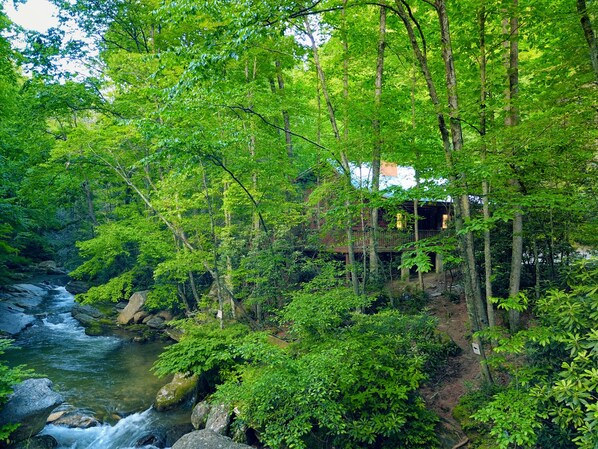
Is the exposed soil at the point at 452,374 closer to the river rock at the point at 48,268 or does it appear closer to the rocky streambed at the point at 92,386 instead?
the rocky streambed at the point at 92,386

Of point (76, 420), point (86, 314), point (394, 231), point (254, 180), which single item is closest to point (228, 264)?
point (254, 180)

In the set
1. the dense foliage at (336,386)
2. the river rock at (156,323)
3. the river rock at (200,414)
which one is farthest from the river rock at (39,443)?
the river rock at (156,323)

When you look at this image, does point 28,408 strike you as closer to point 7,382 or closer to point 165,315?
point 7,382

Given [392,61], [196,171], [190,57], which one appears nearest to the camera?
[190,57]

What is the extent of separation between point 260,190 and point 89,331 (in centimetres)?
1123

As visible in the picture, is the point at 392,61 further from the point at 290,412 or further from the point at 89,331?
the point at 89,331

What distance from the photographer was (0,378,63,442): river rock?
7.56 m

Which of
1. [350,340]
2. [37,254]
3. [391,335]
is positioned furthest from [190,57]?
[37,254]

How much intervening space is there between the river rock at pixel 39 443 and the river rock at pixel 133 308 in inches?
368

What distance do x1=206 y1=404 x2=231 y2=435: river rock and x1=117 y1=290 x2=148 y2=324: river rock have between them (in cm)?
1074

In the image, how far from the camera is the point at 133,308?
17156 millimetres

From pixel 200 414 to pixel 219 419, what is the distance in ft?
3.46

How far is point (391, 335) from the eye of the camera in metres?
7.10

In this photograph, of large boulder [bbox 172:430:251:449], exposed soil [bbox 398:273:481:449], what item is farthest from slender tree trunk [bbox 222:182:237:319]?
exposed soil [bbox 398:273:481:449]
